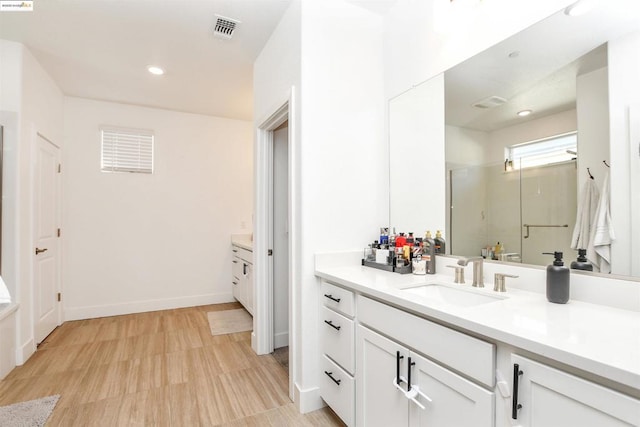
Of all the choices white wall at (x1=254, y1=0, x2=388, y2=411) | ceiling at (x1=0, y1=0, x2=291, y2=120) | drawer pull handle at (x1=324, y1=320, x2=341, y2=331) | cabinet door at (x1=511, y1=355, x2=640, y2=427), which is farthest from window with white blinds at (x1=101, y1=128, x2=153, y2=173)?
cabinet door at (x1=511, y1=355, x2=640, y2=427)

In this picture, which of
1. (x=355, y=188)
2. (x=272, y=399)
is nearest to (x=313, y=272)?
(x=355, y=188)

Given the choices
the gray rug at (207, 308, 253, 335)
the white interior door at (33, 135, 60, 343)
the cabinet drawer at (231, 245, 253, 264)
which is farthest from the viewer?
the cabinet drawer at (231, 245, 253, 264)

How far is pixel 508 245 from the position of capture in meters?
1.52

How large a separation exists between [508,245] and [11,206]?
3.59 m

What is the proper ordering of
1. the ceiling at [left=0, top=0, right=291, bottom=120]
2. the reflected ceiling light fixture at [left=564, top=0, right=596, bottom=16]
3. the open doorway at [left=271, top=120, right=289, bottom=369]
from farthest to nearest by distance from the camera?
the open doorway at [left=271, top=120, right=289, bottom=369] < the ceiling at [left=0, top=0, right=291, bottom=120] < the reflected ceiling light fixture at [left=564, top=0, right=596, bottom=16]

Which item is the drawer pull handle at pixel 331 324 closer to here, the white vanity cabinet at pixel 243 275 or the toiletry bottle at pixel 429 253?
the toiletry bottle at pixel 429 253

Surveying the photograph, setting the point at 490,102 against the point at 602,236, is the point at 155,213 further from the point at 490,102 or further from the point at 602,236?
the point at 602,236

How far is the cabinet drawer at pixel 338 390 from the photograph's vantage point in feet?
5.35

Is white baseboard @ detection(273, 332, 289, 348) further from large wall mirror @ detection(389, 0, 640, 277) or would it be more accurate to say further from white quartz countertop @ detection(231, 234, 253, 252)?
large wall mirror @ detection(389, 0, 640, 277)

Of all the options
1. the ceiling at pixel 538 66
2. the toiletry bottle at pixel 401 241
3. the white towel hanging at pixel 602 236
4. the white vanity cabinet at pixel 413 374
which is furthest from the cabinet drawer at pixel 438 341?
the ceiling at pixel 538 66

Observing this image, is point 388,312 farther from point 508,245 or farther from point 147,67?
point 147,67

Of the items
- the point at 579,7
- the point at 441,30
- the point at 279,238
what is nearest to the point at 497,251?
the point at 579,7

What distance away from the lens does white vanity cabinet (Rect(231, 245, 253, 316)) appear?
3.54 meters

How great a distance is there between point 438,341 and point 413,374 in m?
0.21
